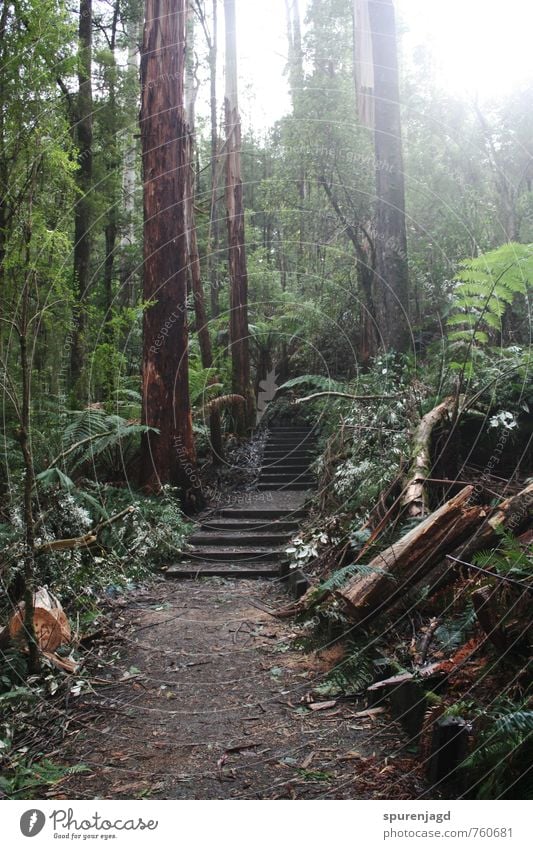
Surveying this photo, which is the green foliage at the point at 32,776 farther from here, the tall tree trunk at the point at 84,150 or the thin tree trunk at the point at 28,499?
the tall tree trunk at the point at 84,150

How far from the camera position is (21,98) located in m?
4.22

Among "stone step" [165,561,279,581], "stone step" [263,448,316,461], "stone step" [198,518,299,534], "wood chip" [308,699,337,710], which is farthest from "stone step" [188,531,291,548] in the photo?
"wood chip" [308,699,337,710]

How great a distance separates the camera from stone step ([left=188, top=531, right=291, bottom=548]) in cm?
563

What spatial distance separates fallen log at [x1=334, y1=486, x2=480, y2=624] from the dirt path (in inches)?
13.8

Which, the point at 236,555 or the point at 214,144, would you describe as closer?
the point at 236,555

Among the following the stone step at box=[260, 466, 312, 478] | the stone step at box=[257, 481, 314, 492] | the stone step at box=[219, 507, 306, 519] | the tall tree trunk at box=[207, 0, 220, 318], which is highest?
the tall tree trunk at box=[207, 0, 220, 318]

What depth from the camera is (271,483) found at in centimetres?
755

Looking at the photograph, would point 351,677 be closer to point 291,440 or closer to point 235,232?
point 291,440

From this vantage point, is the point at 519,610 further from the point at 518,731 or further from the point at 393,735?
the point at 393,735

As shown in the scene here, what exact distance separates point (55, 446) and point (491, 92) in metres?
9.89

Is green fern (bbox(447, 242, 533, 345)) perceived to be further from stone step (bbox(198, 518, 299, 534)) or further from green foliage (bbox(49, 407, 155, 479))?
green foliage (bbox(49, 407, 155, 479))
